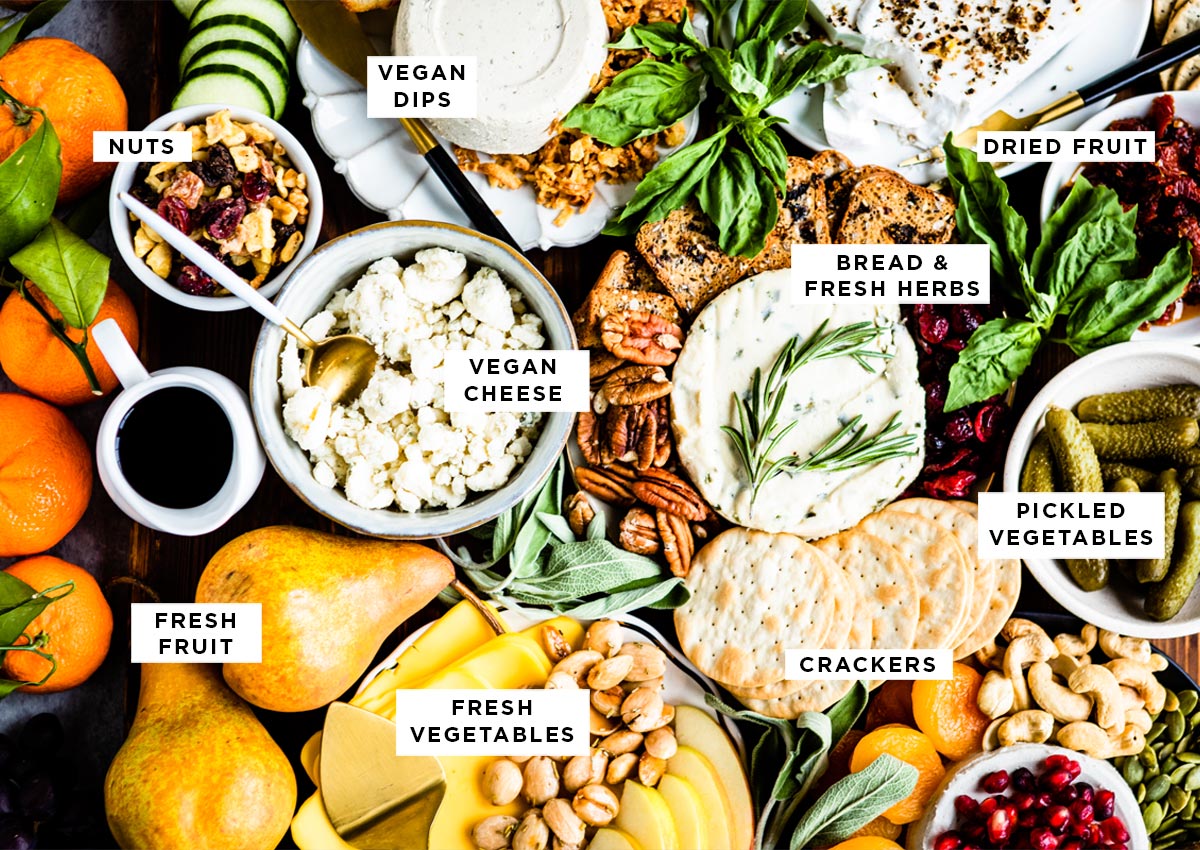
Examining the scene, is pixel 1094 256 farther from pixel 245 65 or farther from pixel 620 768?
pixel 245 65

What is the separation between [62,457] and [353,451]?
0.44m

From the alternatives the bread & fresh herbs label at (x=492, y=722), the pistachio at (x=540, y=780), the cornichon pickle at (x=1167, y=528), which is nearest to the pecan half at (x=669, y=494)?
the bread & fresh herbs label at (x=492, y=722)

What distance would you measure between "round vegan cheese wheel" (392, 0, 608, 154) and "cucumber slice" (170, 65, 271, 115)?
0.80ft

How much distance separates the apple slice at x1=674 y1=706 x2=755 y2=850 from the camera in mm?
1318

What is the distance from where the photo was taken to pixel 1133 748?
4.41 ft

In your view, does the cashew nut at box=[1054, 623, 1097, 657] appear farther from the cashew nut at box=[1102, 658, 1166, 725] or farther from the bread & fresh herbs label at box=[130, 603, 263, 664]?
the bread & fresh herbs label at box=[130, 603, 263, 664]

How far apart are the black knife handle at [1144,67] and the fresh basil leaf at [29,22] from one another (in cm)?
143

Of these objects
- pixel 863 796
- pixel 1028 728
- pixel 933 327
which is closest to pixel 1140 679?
pixel 1028 728

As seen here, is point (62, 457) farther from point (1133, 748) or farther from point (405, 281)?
point (1133, 748)

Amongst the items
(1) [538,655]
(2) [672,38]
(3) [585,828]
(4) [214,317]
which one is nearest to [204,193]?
(4) [214,317]

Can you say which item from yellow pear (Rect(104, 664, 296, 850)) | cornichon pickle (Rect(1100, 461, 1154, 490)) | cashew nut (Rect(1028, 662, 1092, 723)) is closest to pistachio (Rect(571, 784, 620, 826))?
yellow pear (Rect(104, 664, 296, 850))

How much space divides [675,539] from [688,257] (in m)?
0.40

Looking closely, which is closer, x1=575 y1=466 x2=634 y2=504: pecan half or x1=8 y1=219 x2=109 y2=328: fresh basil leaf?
x1=8 y1=219 x2=109 y2=328: fresh basil leaf

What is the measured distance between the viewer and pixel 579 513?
1.37 m
